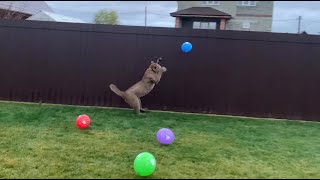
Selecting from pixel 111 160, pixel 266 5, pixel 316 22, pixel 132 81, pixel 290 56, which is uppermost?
pixel 266 5

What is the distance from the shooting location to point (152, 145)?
564cm

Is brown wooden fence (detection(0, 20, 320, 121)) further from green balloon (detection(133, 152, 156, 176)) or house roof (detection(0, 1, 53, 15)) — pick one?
house roof (detection(0, 1, 53, 15))

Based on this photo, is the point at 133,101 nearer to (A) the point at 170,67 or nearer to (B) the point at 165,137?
(A) the point at 170,67

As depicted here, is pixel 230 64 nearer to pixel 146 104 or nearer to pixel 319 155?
pixel 146 104

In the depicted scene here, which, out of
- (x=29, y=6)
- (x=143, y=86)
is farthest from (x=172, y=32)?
(x=29, y=6)

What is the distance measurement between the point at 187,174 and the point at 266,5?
24.7m

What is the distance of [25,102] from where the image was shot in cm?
875

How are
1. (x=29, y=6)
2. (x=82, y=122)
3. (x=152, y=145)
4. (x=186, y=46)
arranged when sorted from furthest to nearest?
(x=29, y=6)
(x=186, y=46)
(x=82, y=122)
(x=152, y=145)

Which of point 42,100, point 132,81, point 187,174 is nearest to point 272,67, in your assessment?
point 132,81

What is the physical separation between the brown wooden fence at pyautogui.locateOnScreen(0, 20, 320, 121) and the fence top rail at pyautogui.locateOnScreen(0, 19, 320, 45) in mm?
20

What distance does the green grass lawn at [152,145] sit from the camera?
180 inches

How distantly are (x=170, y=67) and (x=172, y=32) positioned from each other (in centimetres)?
72

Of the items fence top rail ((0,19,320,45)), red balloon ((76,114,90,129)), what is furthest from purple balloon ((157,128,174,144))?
fence top rail ((0,19,320,45))

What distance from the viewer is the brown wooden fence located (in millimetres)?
8055
